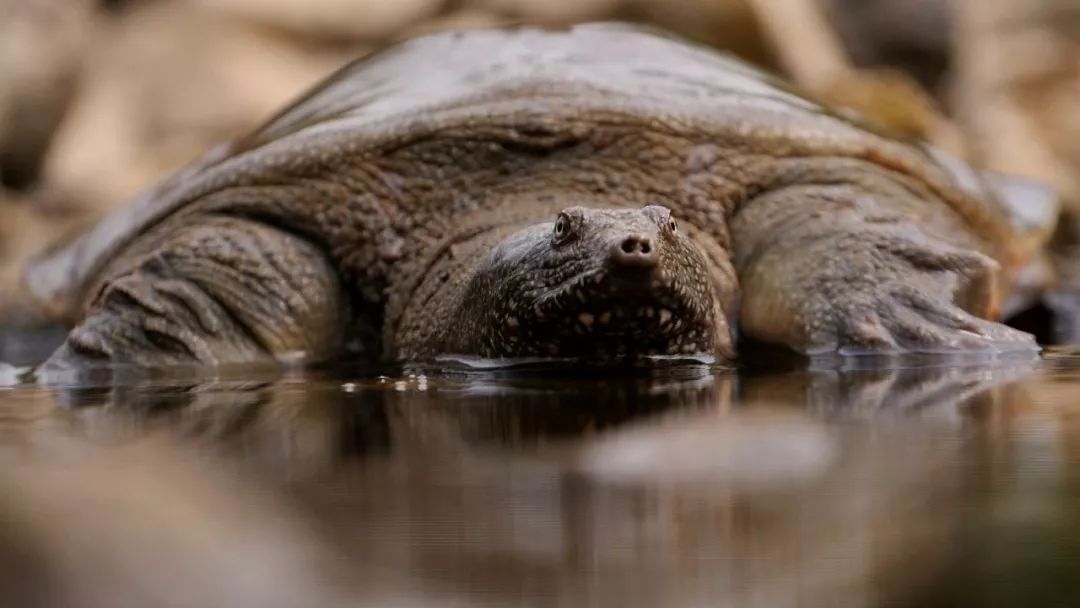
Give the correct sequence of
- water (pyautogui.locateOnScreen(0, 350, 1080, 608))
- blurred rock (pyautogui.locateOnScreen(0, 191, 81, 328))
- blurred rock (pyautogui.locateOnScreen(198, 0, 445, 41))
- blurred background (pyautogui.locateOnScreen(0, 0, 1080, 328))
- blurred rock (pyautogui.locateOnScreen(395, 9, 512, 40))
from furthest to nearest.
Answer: blurred rock (pyautogui.locateOnScreen(395, 9, 512, 40)), blurred rock (pyautogui.locateOnScreen(198, 0, 445, 41)), blurred background (pyautogui.locateOnScreen(0, 0, 1080, 328)), blurred rock (pyautogui.locateOnScreen(0, 191, 81, 328)), water (pyautogui.locateOnScreen(0, 350, 1080, 608))

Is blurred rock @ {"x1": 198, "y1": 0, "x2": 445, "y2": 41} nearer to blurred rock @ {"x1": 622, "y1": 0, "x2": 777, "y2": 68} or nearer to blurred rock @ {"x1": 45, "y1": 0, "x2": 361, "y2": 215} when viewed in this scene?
blurred rock @ {"x1": 45, "y1": 0, "x2": 361, "y2": 215}

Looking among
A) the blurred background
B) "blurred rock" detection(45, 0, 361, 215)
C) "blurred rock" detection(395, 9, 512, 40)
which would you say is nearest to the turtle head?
the blurred background

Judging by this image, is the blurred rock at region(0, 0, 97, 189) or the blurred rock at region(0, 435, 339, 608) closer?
the blurred rock at region(0, 435, 339, 608)

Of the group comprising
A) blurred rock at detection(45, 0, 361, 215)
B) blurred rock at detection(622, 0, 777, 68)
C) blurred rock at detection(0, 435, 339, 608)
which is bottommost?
blurred rock at detection(0, 435, 339, 608)

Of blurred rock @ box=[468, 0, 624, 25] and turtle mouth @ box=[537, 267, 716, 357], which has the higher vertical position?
blurred rock @ box=[468, 0, 624, 25]

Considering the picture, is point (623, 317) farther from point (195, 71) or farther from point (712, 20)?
point (712, 20)

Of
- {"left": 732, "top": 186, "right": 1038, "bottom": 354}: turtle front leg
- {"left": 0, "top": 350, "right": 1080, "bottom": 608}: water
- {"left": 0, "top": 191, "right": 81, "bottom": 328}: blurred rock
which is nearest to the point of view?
{"left": 0, "top": 350, "right": 1080, "bottom": 608}: water

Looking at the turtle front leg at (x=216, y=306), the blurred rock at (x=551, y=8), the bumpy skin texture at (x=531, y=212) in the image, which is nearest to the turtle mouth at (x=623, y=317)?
the bumpy skin texture at (x=531, y=212)
